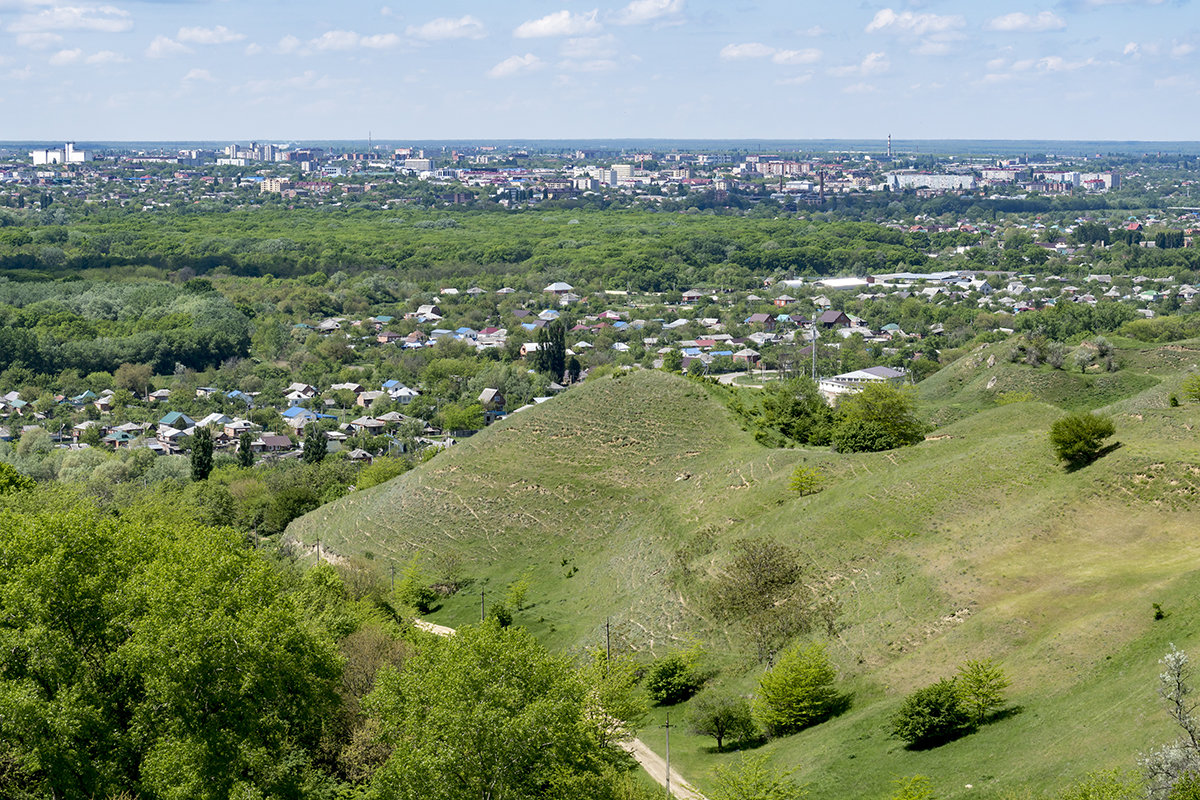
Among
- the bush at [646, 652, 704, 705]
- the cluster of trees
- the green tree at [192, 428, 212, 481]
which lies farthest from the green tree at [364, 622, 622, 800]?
the green tree at [192, 428, 212, 481]

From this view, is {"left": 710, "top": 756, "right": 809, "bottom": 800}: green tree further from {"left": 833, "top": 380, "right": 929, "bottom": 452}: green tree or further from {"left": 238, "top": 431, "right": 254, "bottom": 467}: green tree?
{"left": 238, "top": 431, "right": 254, "bottom": 467}: green tree

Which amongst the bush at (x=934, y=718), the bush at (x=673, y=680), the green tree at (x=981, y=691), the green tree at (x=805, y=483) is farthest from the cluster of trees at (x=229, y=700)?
the green tree at (x=805, y=483)

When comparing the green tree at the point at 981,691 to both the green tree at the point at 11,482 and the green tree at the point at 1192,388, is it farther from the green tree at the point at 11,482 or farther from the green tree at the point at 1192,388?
the green tree at the point at 11,482

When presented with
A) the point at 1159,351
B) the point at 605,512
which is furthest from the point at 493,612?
the point at 1159,351

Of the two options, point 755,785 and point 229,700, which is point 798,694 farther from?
point 229,700

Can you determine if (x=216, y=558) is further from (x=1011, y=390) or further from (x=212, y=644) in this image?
(x=1011, y=390)

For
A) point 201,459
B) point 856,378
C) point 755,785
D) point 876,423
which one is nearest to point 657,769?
point 755,785
